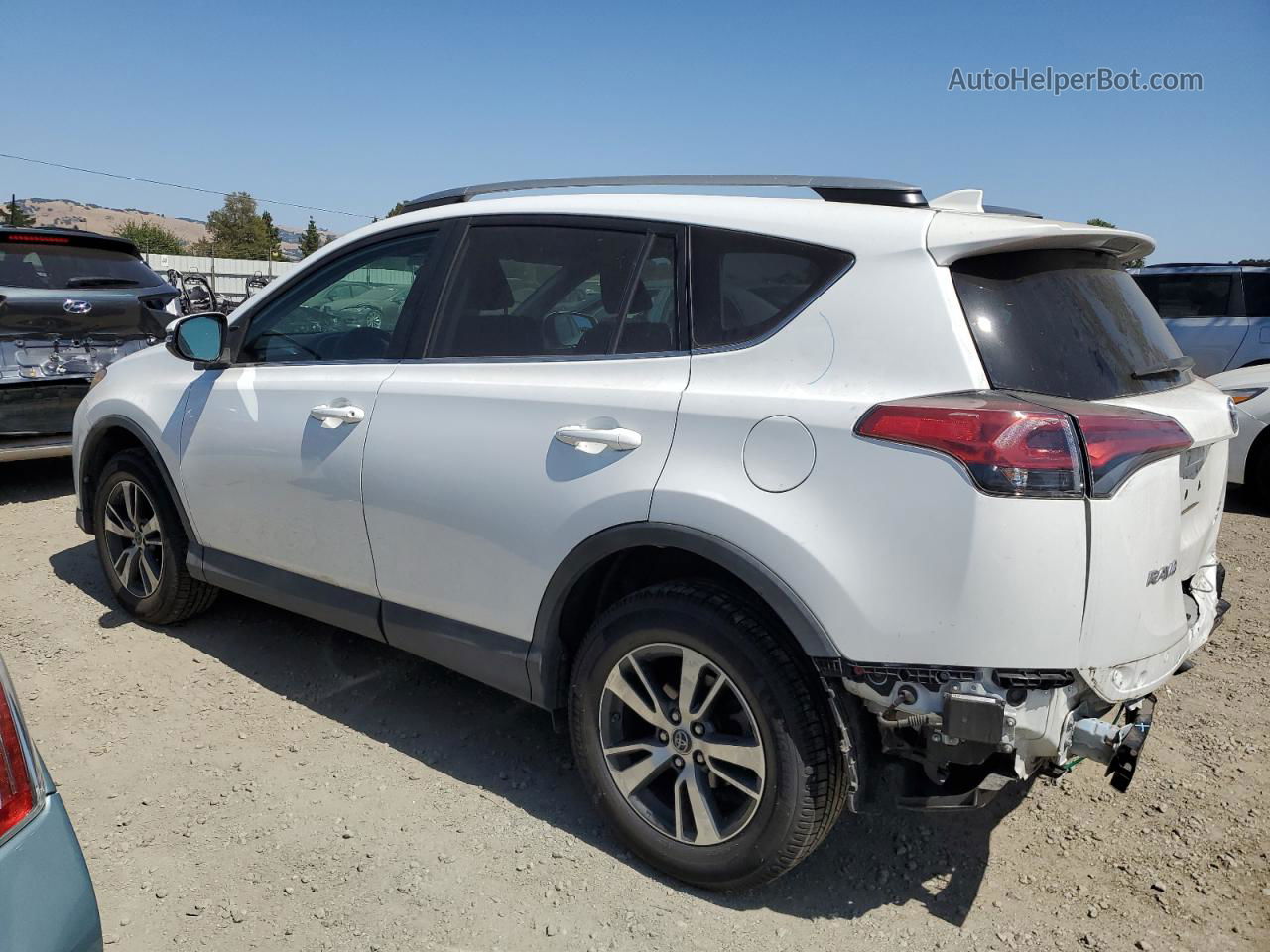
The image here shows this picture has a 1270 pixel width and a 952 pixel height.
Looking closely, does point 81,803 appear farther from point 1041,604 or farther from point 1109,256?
point 1109,256

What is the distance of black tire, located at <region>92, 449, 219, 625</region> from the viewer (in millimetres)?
4195

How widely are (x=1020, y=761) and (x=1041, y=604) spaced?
399 millimetres

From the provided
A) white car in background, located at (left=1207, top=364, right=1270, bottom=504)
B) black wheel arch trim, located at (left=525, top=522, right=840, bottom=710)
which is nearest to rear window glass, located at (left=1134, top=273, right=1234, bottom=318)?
white car in background, located at (left=1207, top=364, right=1270, bottom=504)

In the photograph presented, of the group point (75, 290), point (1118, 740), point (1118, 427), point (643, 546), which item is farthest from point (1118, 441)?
point (75, 290)

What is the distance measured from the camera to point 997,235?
2264 mm

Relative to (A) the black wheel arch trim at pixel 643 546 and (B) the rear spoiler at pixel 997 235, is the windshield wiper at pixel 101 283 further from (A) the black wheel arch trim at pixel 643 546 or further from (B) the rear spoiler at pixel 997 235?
(B) the rear spoiler at pixel 997 235

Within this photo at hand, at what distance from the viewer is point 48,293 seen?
21.4 ft

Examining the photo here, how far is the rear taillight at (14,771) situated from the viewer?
154 cm

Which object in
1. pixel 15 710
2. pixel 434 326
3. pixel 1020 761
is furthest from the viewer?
pixel 434 326

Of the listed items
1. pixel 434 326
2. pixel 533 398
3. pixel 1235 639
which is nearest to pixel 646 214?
pixel 533 398

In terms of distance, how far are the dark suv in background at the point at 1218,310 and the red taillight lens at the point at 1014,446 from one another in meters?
7.53

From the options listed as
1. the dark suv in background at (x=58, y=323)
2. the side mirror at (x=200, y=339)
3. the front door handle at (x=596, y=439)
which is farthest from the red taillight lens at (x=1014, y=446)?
the dark suv in background at (x=58, y=323)

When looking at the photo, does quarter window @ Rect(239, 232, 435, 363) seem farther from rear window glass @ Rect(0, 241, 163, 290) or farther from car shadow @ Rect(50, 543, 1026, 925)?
rear window glass @ Rect(0, 241, 163, 290)

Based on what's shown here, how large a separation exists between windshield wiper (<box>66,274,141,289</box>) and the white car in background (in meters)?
7.85
